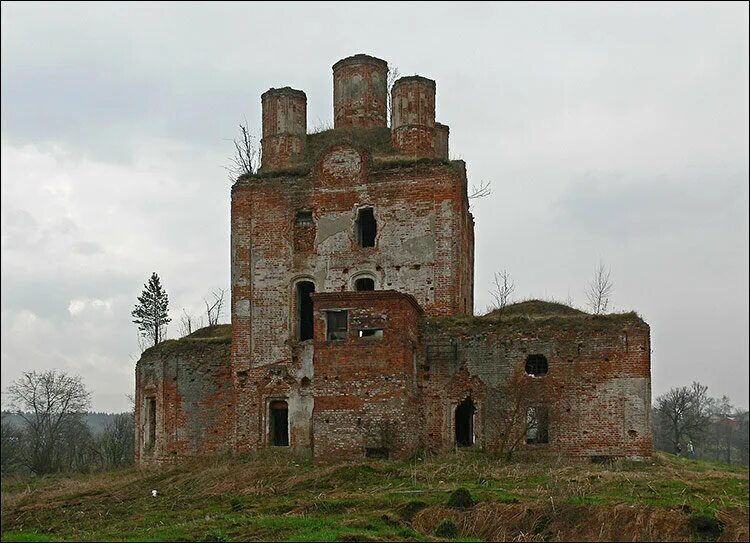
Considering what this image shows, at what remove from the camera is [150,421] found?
2717cm

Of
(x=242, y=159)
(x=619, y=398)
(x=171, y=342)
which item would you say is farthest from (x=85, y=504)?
(x=242, y=159)

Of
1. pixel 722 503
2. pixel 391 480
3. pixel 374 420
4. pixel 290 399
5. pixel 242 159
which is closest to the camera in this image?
pixel 722 503

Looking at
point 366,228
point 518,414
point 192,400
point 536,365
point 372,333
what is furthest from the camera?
point 366,228

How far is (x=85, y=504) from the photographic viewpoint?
61.8 ft

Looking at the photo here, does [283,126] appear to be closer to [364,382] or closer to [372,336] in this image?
[372,336]

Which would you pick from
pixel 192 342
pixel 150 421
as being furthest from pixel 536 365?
pixel 150 421

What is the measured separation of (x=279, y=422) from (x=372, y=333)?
180 inches

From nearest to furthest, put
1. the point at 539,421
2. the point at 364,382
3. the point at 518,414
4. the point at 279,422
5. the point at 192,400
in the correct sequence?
the point at 364,382 < the point at 518,414 < the point at 539,421 < the point at 279,422 < the point at 192,400

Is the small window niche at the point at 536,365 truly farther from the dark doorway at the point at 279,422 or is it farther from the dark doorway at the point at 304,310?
the dark doorway at the point at 279,422

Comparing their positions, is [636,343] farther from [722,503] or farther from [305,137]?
[305,137]

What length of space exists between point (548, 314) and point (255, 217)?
8.38 meters

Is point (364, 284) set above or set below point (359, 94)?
below

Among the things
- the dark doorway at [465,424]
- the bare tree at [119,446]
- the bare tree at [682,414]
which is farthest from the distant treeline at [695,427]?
the bare tree at [119,446]

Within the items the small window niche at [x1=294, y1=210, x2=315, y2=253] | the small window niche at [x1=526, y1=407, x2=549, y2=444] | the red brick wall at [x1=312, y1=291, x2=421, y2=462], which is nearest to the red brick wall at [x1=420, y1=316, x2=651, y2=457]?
the small window niche at [x1=526, y1=407, x2=549, y2=444]
